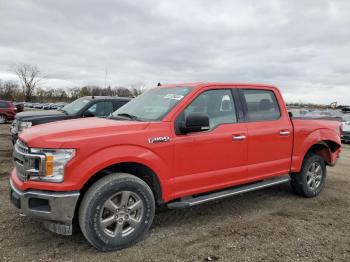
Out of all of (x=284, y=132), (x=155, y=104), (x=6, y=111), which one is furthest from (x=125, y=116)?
(x=6, y=111)

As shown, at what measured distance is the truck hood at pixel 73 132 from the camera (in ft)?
11.4

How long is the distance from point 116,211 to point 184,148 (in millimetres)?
1086

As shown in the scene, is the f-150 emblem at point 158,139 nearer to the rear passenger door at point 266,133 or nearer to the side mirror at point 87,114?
the rear passenger door at point 266,133

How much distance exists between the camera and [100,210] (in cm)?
360

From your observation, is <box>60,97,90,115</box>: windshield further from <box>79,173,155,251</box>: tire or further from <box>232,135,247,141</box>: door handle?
<box>79,173,155,251</box>: tire

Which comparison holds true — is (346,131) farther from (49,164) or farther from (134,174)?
(49,164)

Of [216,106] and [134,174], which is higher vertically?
[216,106]

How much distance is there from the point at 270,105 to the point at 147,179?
8.00 feet

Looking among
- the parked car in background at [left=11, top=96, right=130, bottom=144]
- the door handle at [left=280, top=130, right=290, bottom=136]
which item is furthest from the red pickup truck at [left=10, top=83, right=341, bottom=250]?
the parked car in background at [left=11, top=96, right=130, bottom=144]

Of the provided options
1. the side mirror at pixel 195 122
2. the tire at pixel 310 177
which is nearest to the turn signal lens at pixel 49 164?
the side mirror at pixel 195 122

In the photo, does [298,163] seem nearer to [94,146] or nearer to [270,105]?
[270,105]

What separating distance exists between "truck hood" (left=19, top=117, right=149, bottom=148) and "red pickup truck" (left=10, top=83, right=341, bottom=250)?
10 mm

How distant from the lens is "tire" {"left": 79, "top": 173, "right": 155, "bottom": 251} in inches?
140

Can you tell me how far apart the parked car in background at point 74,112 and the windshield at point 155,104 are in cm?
418
